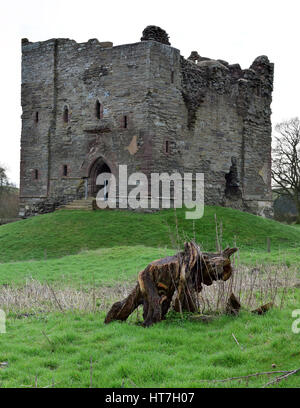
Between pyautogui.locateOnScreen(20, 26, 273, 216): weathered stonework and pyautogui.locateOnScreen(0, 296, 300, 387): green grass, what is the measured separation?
17226 millimetres

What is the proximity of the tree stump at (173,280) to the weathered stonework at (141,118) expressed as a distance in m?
16.8

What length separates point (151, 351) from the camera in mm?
5328

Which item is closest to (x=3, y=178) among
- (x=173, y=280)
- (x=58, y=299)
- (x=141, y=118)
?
(x=141, y=118)

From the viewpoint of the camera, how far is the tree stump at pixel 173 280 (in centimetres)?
636

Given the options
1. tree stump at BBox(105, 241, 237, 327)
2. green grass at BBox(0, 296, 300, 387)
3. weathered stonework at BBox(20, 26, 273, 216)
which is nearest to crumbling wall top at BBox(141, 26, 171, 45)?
weathered stonework at BBox(20, 26, 273, 216)

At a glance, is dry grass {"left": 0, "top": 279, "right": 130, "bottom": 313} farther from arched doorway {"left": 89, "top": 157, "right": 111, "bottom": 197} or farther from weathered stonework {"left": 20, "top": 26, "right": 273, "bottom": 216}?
arched doorway {"left": 89, "top": 157, "right": 111, "bottom": 197}

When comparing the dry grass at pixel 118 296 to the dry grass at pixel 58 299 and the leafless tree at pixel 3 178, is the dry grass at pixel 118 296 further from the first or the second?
the leafless tree at pixel 3 178

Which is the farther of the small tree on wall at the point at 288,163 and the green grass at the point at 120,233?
the small tree on wall at the point at 288,163

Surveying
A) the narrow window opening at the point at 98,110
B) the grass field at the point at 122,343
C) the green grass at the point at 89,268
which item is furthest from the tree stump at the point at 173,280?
the narrow window opening at the point at 98,110

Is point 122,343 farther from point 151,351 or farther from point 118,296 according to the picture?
point 118,296

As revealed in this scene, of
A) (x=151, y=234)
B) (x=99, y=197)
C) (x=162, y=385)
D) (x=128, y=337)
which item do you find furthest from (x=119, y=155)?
(x=162, y=385)

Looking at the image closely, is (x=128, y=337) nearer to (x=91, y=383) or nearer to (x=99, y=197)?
(x=91, y=383)

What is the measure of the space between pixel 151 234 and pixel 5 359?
14703 millimetres

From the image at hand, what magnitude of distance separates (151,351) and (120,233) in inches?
588
